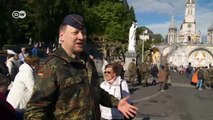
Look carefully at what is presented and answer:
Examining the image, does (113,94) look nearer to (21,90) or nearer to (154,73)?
(21,90)

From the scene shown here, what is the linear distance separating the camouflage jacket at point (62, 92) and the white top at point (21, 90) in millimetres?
2712

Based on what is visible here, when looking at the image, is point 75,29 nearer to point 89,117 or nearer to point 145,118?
point 89,117

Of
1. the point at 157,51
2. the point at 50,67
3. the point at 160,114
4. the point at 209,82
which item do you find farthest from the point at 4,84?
the point at 157,51

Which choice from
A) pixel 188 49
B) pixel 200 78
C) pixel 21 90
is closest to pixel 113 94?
pixel 21 90

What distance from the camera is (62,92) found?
142 inches

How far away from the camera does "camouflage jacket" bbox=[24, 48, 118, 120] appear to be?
3.54 meters

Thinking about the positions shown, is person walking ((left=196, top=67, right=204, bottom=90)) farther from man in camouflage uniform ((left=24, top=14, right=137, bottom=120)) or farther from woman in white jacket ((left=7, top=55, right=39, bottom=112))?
man in camouflage uniform ((left=24, top=14, right=137, bottom=120))

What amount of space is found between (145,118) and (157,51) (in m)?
134

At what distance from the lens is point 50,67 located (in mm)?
3600

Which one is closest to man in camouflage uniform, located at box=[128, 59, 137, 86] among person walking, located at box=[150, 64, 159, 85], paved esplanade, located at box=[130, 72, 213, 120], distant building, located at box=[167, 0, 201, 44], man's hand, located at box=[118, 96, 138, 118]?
paved esplanade, located at box=[130, 72, 213, 120]

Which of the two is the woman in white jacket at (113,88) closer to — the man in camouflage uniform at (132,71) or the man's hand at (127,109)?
the man's hand at (127,109)

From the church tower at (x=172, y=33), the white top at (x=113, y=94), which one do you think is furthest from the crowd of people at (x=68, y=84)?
the church tower at (x=172, y=33)

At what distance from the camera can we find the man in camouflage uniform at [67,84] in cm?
355

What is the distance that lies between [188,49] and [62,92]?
5171 inches
